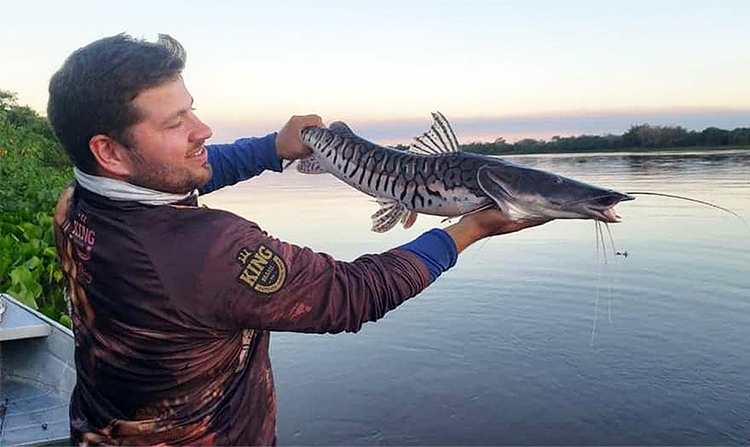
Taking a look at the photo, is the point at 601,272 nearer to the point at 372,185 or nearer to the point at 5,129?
the point at 372,185

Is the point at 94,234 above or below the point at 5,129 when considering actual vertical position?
below

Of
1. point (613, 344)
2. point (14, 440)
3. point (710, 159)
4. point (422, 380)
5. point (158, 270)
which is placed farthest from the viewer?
point (710, 159)

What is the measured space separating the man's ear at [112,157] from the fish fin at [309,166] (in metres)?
1.57

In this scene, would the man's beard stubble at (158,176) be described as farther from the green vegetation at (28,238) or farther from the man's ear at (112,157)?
the green vegetation at (28,238)

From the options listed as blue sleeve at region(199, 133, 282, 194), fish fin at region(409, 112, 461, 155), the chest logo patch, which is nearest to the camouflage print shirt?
the chest logo patch

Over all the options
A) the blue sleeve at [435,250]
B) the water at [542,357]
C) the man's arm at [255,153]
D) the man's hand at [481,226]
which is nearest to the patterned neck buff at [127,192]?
the blue sleeve at [435,250]

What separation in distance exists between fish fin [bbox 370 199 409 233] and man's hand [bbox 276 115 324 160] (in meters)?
0.54

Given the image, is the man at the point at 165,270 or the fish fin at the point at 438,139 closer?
the man at the point at 165,270

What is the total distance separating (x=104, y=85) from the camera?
2146 millimetres

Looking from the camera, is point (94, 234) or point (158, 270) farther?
point (94, 234)

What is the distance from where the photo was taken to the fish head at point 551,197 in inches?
110

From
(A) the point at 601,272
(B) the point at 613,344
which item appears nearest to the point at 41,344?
(B) the point at 613,344

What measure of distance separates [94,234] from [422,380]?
6.96 metres

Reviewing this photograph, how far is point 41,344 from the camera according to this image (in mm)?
5891
